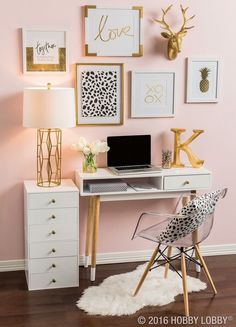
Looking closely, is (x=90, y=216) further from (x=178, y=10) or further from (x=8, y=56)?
(x=178, y=10)

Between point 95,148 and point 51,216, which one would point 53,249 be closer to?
point 51,216

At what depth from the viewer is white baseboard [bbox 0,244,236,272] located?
3.85 meters

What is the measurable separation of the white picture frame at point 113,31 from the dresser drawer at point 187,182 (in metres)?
0.95

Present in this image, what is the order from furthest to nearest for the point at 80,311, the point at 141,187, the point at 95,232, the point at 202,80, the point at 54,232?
1. the point at 202,80
2. the point at 141,187
3. the point at 95,232
4. the point at 54,232
5. the point at 80,311

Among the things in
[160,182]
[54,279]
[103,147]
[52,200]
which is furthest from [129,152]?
[54,279]

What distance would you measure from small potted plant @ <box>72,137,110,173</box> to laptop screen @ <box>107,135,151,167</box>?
116mm

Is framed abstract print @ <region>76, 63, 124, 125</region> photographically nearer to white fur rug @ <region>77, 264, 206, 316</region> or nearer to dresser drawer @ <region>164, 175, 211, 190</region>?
dresser drawer @ <region>164, 175, 211, 190</region>

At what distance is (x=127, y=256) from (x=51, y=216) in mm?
844

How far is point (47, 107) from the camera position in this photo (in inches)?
134

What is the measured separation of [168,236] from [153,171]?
62 cm

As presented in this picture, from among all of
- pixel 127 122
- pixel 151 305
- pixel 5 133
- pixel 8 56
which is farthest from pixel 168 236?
pixel 8 56

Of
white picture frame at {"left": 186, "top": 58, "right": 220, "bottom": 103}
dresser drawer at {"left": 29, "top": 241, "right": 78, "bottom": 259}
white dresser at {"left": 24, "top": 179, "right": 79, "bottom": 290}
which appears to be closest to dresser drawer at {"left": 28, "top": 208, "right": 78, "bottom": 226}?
white dresser at {"left": 24, "top": 179, "right": 79, "bottom": 290}

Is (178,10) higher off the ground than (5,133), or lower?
higher

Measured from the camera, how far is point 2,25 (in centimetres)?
358
